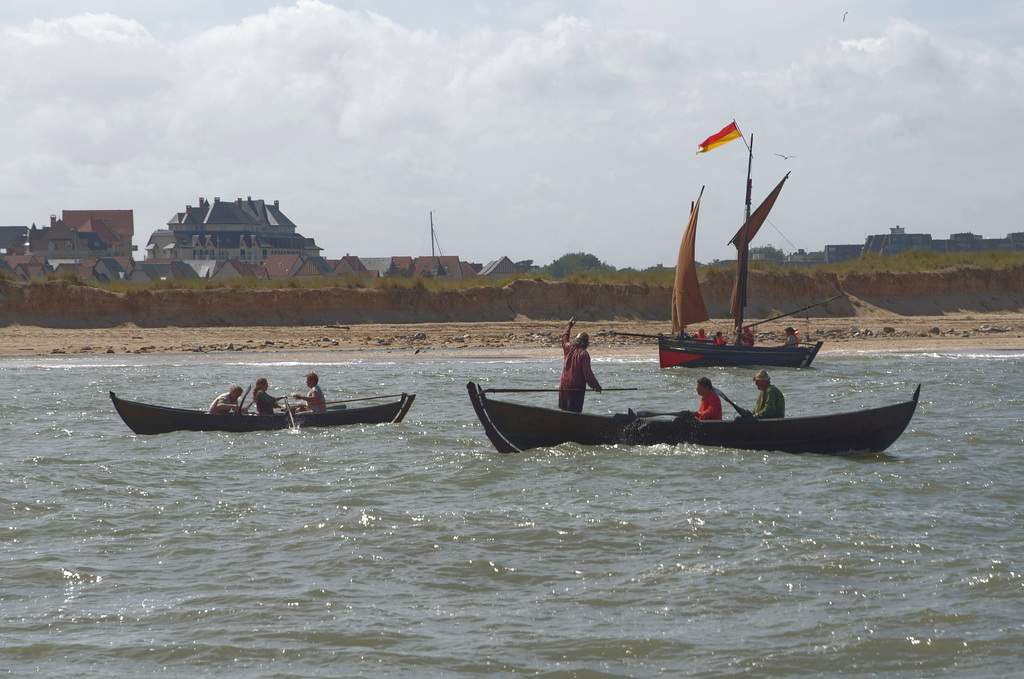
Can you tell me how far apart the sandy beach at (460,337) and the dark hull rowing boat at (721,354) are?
4.97 m

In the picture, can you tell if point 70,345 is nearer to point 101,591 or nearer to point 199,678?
point 101,591

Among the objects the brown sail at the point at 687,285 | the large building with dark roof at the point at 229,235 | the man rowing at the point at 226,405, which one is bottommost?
the man rowing at the point at 226,405

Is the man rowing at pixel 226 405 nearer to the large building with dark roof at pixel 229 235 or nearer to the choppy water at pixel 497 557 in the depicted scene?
the choppy water at pixel 497 557

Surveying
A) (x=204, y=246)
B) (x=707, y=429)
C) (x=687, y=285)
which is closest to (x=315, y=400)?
(x=707, y=429)

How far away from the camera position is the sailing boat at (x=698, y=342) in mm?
29000

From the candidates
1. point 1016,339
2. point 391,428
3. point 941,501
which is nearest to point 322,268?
point 1016,339

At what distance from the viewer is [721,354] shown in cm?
2952

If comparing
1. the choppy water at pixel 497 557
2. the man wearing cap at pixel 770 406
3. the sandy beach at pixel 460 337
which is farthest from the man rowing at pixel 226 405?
the sandy beach at pixel 460 337

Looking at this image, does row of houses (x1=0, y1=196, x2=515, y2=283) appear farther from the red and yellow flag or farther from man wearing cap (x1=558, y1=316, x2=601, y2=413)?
man wearing cap (x1=558, y1=316, x2=601, y2=413)

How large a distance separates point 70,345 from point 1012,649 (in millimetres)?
35274

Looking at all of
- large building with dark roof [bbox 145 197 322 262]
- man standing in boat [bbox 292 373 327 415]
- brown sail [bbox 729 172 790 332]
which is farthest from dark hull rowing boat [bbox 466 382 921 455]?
large building with dark roof [bbox 145 197 322 262]

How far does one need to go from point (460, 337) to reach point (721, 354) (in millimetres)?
12546

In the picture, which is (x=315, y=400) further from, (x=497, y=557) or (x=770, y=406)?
(x=497, y=557)

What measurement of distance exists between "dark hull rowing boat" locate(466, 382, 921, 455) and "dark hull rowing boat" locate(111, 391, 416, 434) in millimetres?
3278
